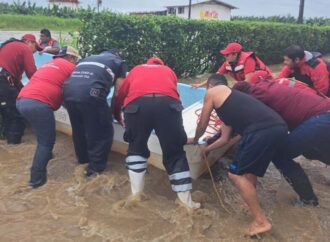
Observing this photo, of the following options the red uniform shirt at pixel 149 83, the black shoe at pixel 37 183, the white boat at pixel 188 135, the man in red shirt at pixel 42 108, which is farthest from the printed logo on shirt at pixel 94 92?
the black shoe at pixel 37 183

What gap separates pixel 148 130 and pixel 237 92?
919mm

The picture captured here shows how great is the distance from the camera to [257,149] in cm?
389

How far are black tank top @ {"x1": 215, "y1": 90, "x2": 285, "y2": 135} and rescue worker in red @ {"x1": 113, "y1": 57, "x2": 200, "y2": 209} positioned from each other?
1.62ft

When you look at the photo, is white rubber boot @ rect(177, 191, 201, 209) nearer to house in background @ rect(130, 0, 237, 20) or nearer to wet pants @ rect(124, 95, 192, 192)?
wet pants @ rect(124, 95, 192, 192)

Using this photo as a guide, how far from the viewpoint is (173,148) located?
4336mm

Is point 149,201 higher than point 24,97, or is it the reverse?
point 24,97

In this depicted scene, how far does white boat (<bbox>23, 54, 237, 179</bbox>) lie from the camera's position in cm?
491

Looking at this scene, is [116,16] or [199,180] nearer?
[199,180]

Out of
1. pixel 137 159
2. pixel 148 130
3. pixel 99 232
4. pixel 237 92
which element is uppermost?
pixel 237 92

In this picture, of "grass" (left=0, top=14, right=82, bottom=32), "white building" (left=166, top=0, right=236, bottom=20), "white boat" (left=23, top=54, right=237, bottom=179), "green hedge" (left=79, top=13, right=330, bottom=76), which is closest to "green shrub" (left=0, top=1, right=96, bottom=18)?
"grass" (left=0, top=14, right=82, bottom=32)

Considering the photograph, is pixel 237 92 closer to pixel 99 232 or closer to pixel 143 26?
pixel 99 232

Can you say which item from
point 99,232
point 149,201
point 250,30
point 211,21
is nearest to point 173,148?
point 149,201

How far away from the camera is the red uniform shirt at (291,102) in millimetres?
4277

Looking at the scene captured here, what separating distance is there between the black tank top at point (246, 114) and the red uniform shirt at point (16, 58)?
3.24 meters
